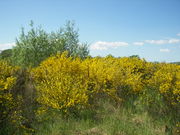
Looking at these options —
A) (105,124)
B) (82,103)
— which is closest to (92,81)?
(82,103)

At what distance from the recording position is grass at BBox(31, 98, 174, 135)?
5371 millimetres

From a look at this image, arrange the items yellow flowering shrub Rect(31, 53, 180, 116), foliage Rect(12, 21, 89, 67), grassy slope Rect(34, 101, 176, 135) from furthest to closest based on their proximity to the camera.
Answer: foliage Rect(12, 21, 89, 67) → yellow flowering shrub Rect(31, 53, 180, 116) → grassy slope Rect(34, 101, 176, 135)

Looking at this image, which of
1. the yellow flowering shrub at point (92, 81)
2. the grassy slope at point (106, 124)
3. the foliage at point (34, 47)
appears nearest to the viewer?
the grassy slope at point (106, 124)

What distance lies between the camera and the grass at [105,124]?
17.6 ft

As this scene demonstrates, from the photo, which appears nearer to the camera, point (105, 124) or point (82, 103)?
point (105, 124)

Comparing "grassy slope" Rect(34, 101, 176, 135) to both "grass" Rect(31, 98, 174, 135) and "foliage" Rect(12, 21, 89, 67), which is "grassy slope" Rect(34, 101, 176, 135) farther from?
"foliage" Rect(12, 21, 89, 67)

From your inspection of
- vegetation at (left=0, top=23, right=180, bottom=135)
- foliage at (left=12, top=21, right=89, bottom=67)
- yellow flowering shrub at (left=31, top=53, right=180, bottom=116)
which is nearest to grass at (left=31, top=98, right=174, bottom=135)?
vegetation at (left=0, top=23, right=180, bottom=135)

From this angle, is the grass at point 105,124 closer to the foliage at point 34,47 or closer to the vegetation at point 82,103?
the vegetation at point 82,103

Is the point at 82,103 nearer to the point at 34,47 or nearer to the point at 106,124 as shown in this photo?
the point at 106,124

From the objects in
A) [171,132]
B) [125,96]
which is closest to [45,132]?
[171,132]

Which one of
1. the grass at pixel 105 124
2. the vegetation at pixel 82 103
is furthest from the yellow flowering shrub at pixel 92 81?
the grass at pixel 105 124

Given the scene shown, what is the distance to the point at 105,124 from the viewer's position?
5801 mm

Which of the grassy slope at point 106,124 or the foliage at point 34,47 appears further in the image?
the foliage at point 34,47

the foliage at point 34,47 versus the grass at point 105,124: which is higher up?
the foliage at point 34,47
